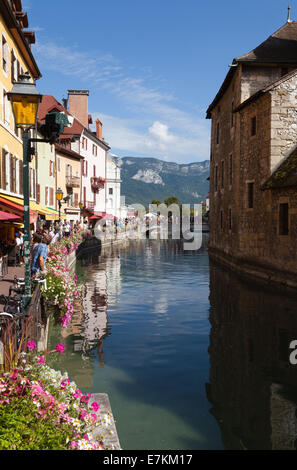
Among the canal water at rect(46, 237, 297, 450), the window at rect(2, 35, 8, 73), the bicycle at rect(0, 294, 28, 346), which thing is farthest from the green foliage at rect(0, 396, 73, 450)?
the window at rect(2, 35, 8, 73)

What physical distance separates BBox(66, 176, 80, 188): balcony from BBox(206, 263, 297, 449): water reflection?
30.9 metres

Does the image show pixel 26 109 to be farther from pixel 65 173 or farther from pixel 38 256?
pixel 65 173

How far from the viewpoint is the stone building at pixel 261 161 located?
1688cm

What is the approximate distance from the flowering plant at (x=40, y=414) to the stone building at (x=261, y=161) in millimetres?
13283

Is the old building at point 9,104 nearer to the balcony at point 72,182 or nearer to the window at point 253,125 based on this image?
the window at point 253,125

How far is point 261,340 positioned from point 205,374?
8.57 feet

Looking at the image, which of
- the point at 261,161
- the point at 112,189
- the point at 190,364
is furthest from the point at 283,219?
the point at 112,189

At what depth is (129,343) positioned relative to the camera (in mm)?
9891

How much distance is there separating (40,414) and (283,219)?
1529cm

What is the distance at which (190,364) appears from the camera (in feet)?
27.8

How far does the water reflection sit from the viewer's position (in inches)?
226

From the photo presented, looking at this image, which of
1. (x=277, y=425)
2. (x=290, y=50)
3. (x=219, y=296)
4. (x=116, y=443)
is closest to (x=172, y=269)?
(x=219, y=296)

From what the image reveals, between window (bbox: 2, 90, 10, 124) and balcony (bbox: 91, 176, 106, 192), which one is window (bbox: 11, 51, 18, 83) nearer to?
window (bbox: 2, 90, 10, 124)

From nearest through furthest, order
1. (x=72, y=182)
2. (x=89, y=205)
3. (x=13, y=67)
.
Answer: (x=13, y=67), (x=72, y=182), (x=89, y=205)
